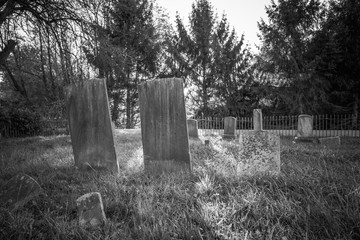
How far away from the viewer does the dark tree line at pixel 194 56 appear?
480 centimetres

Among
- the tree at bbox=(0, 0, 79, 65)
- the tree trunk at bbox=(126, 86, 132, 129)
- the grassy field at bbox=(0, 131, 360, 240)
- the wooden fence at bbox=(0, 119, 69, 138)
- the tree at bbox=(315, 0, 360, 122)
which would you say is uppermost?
the tree at bbox=(315, 0, 360, 122)

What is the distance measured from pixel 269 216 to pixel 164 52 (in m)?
19.1

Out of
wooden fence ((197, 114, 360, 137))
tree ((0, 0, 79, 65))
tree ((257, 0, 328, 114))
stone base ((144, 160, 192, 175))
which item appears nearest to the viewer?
stone base ((144, 160, 192, 175))

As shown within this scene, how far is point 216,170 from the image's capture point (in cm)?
316

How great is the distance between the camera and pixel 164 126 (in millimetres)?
3697

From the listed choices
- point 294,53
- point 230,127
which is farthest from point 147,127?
point 294,53

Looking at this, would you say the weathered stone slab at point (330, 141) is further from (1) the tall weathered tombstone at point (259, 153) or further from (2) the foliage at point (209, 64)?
(2) the foliage at point (209, 64)

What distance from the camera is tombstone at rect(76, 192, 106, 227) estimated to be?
6.13 ft

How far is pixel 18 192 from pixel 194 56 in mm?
18551

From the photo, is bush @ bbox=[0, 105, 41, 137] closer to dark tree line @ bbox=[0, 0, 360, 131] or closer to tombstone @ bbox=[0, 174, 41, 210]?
dark tree line @ bbox=[0, 0, 360, 131]

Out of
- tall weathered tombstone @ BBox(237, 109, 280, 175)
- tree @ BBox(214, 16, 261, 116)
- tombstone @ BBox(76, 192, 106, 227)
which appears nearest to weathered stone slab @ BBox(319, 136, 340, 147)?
tall weathered tombstone @ BBox(237, 109, 280, 175)

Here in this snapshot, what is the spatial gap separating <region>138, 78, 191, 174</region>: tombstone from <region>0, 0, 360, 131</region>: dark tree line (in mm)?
2207

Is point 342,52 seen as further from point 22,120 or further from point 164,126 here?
point 22,120

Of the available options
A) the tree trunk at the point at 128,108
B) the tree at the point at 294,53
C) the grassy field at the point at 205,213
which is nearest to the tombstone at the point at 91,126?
the grassy field at the point at 205,213
